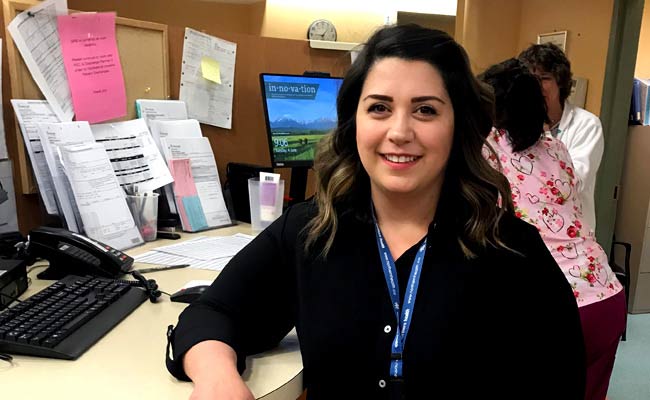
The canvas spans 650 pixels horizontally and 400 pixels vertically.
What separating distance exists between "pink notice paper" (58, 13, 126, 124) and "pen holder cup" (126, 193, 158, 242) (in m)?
0.27

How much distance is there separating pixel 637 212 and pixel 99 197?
3224 mm

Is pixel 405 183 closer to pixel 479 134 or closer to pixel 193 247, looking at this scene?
pixel 479 134

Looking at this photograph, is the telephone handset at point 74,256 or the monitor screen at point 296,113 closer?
the telephone handset at point 74,256

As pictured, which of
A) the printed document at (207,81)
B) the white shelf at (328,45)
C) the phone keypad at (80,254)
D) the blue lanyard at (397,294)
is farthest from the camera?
the white shelf at (328,45)

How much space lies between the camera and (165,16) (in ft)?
20.2

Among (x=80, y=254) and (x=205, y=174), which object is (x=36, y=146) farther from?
(x=205, y=174)

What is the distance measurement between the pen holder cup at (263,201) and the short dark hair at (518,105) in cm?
72

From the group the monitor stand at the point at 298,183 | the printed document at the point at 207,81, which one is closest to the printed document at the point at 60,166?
the printed document at the point at 207,81

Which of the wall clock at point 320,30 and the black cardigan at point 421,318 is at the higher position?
the wall clock at point 320,30

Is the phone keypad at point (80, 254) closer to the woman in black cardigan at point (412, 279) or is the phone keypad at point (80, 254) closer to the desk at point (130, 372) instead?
the desk at point (130, 372)

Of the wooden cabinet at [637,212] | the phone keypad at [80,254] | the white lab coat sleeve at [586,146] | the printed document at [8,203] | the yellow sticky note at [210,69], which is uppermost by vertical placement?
the yellow sticky note at [210,69]

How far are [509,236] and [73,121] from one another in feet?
4.01

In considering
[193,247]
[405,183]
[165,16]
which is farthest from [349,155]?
[165,16]

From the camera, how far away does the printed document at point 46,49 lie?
143cm
